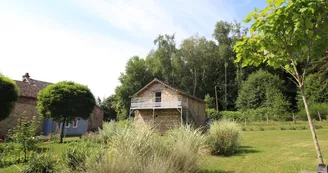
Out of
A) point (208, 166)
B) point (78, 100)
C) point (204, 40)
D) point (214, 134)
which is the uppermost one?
point (204, 40)

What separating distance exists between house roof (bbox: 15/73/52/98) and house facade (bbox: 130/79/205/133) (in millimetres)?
10203

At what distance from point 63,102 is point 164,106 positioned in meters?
9.68

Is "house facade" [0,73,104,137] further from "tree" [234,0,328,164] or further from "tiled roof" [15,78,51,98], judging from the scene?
"tree" [234,0,328,164]

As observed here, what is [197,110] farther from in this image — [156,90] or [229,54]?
[229,54]

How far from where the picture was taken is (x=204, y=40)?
3731 cm

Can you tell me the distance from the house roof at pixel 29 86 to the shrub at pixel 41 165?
18392 mm

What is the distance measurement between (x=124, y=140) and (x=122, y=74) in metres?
34.0

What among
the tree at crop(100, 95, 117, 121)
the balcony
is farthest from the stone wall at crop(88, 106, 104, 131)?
the tree at crop(100, 95, 117, 121)

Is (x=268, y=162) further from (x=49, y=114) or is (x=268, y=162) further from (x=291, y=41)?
(x=49, y=114)

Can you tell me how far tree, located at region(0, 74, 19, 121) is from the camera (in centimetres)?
1109

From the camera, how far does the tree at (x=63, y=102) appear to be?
48.9 feet

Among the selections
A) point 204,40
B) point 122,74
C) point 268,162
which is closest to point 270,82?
point 204,40

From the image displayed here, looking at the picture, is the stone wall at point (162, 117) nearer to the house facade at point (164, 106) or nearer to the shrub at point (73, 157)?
the house facade at point (164, 106)

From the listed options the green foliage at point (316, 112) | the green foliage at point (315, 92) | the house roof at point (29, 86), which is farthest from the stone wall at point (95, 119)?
the green foliage at point (315, 92)
